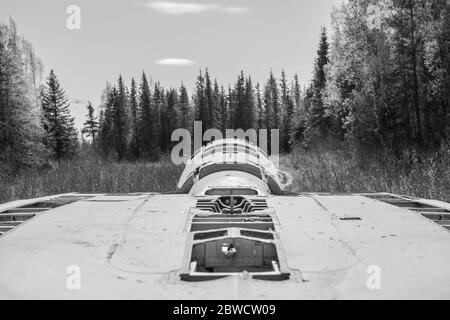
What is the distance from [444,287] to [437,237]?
0.93 meters

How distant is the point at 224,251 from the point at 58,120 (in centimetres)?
4526

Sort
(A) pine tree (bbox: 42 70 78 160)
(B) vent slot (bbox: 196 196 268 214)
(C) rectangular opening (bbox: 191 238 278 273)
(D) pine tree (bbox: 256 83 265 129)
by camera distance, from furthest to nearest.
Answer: (D) pine tree (bbox: 256 83 265 129), (A) pine tree (bbox: 42 70 78 160), (B) vent slot (bbox: 196 196 268 214), (C) rectangular opening (bbox: 191 238 278 273)

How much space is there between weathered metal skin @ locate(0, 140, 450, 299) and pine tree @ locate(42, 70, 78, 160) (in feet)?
132

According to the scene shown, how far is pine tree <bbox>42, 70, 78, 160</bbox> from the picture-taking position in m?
43.0

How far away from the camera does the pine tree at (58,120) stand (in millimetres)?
43031

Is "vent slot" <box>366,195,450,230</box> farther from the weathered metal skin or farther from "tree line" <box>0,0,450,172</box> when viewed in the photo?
"tree line" <box>0,0,450,172</box>

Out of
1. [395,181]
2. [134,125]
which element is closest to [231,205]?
Result: [395,181]

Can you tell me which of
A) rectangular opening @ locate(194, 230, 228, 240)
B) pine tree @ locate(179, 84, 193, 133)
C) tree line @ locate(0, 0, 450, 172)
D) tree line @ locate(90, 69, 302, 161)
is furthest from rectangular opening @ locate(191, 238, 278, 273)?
pine tree @ locate(179, 84, 193, 133)

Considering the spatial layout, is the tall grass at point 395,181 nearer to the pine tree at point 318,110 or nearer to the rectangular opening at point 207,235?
the rectangular opening at point 207,235

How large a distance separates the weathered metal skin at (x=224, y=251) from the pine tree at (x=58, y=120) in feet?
132

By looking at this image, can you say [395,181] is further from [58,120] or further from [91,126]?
[91,126]
